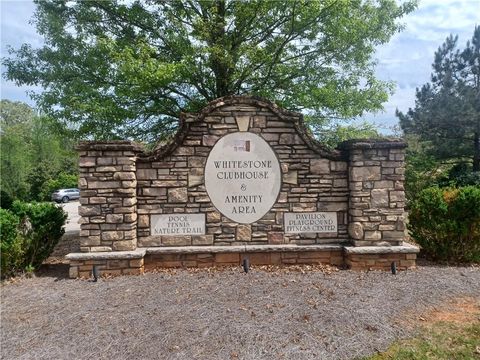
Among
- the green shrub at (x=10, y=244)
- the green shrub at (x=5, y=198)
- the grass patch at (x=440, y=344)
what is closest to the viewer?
the grass patch at (x=440, y=344)

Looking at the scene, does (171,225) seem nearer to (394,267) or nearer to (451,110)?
(394,267)

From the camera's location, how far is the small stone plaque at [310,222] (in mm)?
5898

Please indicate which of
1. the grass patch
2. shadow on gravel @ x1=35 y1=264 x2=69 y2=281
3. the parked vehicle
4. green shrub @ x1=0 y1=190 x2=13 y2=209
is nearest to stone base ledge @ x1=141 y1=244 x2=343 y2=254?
shadow on gravel @ x1=35 y1=264 x2=69 y2=281

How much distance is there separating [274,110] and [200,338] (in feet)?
12.3

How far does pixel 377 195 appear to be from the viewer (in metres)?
5.76

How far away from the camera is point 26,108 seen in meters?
44.3

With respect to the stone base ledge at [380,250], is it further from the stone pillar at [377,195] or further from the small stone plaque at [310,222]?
the small stone plaque at [310,222]

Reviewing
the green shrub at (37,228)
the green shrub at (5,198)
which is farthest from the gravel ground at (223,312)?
the green shrub at (5,198)

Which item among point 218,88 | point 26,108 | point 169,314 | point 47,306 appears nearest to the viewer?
point 169,314

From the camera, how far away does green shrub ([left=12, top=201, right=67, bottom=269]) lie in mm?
5852

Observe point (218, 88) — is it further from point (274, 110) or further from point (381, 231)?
point (381, 231)

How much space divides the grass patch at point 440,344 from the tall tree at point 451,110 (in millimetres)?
13224

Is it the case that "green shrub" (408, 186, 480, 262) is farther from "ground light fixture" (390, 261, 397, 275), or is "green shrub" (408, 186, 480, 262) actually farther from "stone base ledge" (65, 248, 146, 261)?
"stone base ledge" (65, 248, 146, 261)

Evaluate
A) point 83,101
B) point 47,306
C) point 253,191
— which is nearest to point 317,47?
point 253,191
